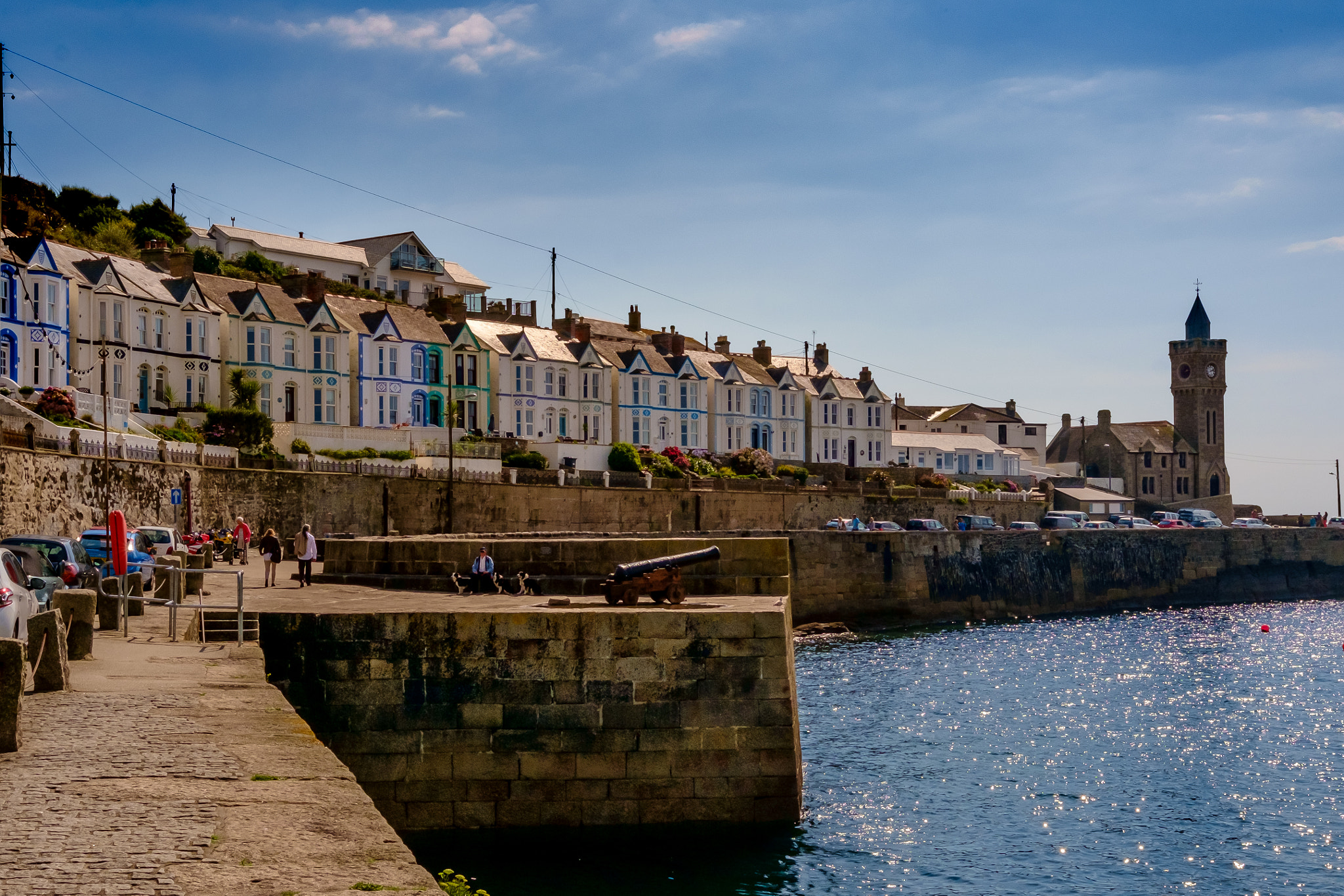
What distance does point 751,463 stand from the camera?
250 ft

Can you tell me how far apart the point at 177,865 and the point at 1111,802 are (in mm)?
19370

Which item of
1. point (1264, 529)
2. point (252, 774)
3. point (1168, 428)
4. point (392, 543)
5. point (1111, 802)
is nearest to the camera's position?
point (252, 774)

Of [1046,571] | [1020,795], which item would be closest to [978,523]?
[1046,571]

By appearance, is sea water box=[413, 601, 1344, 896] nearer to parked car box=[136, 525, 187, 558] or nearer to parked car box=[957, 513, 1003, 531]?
parked car box=[136, 525, 187, 558]

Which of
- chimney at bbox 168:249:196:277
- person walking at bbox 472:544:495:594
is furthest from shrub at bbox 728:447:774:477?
person walking at bbox 472:544:495:594

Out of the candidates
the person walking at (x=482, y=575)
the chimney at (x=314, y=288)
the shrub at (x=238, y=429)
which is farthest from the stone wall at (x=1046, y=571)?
the chimney at (x=314, y=288)

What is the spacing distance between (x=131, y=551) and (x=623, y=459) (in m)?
43.3

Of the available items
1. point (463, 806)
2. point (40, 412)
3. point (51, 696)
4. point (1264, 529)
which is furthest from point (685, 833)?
point (1264, 529)

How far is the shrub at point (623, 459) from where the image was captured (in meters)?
68.2

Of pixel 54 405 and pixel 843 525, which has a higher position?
pixel 54 405

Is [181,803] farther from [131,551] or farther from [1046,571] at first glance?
[1046,571]

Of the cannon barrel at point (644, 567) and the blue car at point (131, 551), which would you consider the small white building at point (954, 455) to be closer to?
the blue car at point (131, 551)

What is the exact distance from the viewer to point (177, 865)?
23.6ft

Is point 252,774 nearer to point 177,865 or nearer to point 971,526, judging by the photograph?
point 177,865
